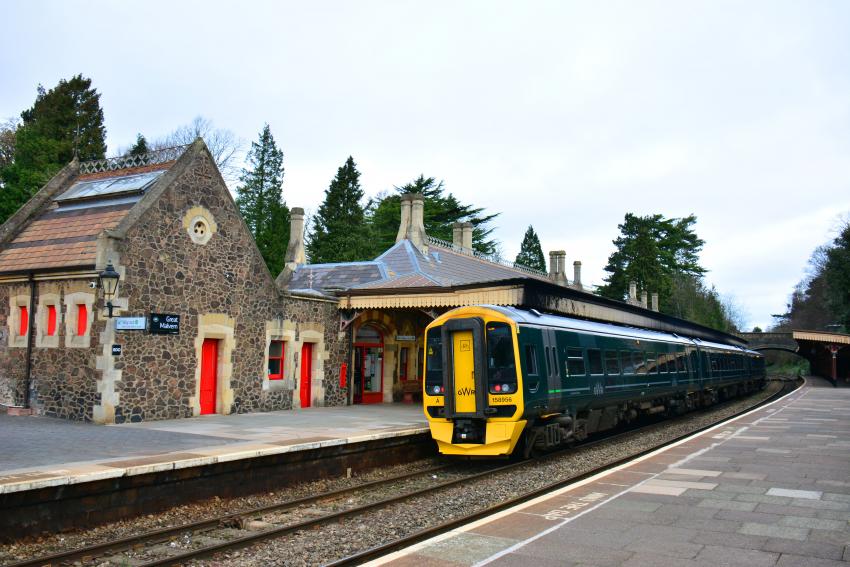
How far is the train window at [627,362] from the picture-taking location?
1627cm

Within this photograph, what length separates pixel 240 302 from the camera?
16469 millimetres

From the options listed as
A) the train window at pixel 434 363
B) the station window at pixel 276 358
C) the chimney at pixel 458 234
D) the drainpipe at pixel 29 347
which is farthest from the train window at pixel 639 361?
the chimney at pixel 458 234

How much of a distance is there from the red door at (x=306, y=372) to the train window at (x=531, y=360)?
8301 mm

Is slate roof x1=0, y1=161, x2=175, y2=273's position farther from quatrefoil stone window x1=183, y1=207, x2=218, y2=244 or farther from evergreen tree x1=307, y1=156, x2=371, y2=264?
evergreen tree x1=307, y1=156, x2=371, y2=264

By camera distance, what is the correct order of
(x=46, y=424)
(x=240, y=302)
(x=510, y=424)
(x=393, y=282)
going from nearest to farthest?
(x=510, y=424) → (x=46, y=424) → (x=240, y=302) → (x=393, y=282)

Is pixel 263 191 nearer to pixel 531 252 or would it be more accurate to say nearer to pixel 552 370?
pixel 531 252

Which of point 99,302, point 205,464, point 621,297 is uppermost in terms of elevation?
point 621,297

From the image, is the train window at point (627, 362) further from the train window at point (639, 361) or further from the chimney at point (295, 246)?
the chimney at point (295, 246)

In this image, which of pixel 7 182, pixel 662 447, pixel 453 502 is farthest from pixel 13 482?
pixel 7 182

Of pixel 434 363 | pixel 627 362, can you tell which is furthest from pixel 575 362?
pixel 627 362

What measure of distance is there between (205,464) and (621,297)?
61935 millimetres

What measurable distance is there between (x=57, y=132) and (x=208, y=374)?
34449mm

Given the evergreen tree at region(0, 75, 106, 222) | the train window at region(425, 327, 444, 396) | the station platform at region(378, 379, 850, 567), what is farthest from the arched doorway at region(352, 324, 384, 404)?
the evergreen tree at region(0, 75, 106, 222)

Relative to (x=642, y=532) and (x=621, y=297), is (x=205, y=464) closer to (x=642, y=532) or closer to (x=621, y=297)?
(x=642, y=532)
